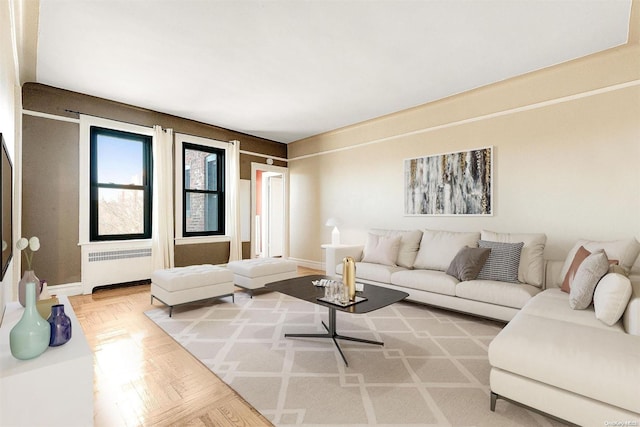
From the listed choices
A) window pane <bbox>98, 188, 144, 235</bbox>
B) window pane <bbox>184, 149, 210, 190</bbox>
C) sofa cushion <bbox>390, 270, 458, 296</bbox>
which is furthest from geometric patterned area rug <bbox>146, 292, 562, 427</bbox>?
window pane <bbox>184, 149, 210, 190</bbox>

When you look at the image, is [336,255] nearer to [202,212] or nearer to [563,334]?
[202,212]

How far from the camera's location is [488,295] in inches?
116

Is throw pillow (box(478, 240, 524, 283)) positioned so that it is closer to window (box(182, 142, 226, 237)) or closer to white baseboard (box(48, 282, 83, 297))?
window (box(182, 142, 226, 237))

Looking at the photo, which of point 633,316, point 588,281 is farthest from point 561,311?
point 633,316

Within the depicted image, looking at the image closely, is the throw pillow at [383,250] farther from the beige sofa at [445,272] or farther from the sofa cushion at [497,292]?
the sofa cushion at [497,292]

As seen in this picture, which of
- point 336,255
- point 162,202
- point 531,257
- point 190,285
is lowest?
point 190,285

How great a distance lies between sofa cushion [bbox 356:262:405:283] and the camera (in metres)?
3.76

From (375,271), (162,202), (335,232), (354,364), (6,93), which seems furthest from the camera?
(335,232)

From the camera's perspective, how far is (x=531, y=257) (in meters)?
3.15

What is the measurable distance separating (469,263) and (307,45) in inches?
109

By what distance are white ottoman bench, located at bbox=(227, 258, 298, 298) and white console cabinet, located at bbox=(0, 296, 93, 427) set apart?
2557 millimetres

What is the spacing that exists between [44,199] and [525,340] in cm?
521

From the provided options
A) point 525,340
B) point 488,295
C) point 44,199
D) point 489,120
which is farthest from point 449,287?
point 44,199

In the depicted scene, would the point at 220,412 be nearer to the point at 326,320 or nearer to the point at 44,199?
the point at 326,320
